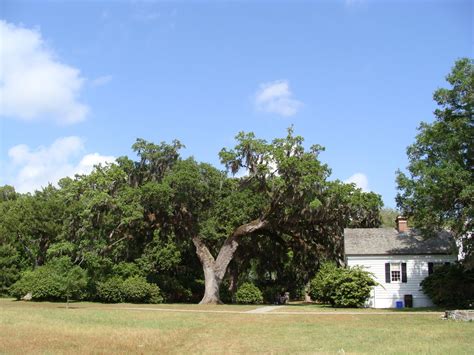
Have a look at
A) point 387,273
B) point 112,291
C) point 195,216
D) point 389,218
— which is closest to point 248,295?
point 195,216

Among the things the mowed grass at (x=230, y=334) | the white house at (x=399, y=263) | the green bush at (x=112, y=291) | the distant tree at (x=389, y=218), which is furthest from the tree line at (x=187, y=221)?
the distant tree at (x=389, y=218)

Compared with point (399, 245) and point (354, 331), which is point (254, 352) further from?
point (399, 245)

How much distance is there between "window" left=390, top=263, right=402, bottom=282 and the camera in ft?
114

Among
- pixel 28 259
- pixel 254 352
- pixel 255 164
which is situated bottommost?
pixel 254 352

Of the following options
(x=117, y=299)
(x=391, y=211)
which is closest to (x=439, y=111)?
(x=117, y=299)

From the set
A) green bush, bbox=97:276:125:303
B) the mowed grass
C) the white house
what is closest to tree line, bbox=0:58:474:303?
green bush, bbox=97:276:125:303

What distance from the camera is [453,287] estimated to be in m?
31.6

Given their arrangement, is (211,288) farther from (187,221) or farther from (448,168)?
(448,168)

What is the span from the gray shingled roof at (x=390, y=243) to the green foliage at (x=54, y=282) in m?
17.6

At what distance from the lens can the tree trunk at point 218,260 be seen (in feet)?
122

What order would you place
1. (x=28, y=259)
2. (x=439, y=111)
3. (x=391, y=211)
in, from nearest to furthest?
(x=439, y=111), (x=28, y=259), (x=391, y=211)

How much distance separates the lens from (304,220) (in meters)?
38.1

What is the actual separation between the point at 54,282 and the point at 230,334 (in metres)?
22.5

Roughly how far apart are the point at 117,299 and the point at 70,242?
5.40 meters
